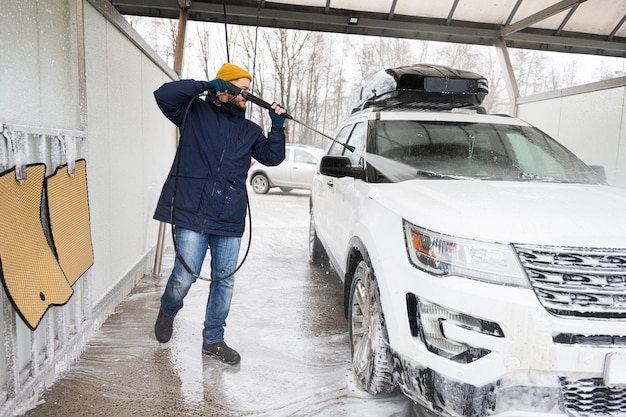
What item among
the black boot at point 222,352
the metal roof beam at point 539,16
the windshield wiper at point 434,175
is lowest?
the black boot at point 222,352

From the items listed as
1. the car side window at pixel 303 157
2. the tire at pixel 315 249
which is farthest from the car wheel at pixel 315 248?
the car side window at pixel 303 157

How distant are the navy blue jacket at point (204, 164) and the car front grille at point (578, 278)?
75.1 inches

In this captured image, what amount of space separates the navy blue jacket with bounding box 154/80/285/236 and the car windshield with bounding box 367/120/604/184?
0.97 m

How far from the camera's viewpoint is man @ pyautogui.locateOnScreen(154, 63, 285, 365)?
318 cm

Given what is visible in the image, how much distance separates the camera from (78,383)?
2996 mm

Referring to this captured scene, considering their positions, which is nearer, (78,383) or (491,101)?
(78,383)

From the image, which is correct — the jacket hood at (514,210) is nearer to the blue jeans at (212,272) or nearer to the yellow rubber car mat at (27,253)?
the blue jeans at (212,272)

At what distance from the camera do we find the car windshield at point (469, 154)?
3.26 metres

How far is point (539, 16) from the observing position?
24.5 ft

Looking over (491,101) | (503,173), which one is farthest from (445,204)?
(491,101)

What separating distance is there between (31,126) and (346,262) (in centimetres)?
213

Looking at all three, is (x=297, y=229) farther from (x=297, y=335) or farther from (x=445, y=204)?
(x=445, y=204)

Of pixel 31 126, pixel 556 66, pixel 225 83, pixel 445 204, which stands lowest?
pixel 445 204

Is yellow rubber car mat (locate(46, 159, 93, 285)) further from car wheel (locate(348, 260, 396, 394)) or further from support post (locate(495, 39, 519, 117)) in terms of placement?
support post (locate(495, 39, 519, 117))
